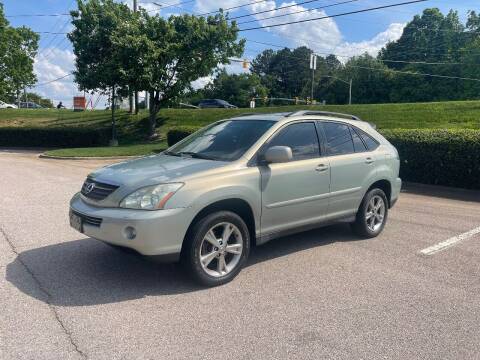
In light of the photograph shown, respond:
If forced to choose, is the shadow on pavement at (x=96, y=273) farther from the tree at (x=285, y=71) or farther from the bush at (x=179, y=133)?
the tree at (x=285, y=71)

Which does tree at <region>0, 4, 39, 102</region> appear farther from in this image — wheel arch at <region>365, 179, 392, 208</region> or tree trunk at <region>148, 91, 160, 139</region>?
wheel arch at <region>365, 179, 392, 208</region>

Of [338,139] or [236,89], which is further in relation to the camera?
[236,89]

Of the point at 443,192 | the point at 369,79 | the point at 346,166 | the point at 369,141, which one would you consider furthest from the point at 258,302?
the point at 369,79

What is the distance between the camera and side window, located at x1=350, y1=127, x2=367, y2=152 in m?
6.28

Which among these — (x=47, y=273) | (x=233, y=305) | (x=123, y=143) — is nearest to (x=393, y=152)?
(x=233, y=305)

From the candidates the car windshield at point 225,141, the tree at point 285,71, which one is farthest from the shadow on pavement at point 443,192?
the tree at point 285,71

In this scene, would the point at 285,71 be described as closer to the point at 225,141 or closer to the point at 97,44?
the point at 97,44

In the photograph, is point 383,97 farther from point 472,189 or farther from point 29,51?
point 472,189

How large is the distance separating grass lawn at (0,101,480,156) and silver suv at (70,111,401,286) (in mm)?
13782

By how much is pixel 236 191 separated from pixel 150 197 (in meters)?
0.87

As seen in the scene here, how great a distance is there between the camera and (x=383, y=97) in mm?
74562

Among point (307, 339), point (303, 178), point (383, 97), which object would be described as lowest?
point (307, 339)

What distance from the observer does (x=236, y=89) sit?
328 feet

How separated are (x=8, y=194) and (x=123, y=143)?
1872 centimetres
